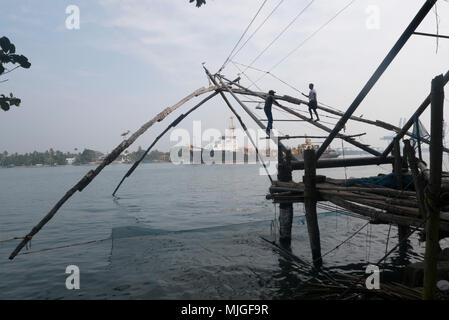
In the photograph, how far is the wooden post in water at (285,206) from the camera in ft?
37.1

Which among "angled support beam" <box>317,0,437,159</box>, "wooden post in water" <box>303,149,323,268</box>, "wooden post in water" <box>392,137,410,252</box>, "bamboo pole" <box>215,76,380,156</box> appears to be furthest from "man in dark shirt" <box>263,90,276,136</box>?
"angled support beam" <box>317,0,437,159</box>

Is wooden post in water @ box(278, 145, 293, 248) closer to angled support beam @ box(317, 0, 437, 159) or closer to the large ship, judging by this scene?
the large ship

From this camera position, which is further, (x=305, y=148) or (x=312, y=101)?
(x=305, y=148)

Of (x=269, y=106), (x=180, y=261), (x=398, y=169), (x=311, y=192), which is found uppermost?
(x=269, y=106)

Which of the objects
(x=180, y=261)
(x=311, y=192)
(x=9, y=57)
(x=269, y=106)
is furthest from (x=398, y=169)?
(x=9, y=57)

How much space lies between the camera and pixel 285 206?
12.0 m

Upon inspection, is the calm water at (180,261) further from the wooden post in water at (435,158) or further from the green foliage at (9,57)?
the green foliage at (9,57)

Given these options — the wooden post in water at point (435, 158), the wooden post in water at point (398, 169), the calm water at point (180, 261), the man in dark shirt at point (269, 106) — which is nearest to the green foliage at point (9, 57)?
the wooden post in water at point (435, 158)

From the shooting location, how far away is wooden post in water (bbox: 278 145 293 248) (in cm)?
1130

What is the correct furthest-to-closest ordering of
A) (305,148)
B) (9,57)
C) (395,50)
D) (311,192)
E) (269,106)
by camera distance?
(305,148)
(269,106)
(311,192)
(395,50)
(9,57)

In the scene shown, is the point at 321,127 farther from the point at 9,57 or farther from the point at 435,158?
the point at 9,57

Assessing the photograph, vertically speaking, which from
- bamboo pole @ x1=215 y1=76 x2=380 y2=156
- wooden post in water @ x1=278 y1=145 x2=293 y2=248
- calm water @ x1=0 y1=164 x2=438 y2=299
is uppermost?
bamboo pole @ x1=215 y1=76 x2=380 y2=156

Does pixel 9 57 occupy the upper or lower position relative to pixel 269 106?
lower

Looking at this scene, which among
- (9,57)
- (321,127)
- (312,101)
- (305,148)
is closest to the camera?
(9,57)
